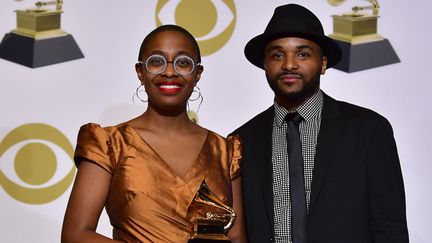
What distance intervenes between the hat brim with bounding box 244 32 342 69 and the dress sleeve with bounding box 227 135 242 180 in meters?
0.29

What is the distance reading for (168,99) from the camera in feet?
6.94

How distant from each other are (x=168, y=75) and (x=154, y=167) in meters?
0.24

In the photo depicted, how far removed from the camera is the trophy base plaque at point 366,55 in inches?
119

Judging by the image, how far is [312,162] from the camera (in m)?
2.32

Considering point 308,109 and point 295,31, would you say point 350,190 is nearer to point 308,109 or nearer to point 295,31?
point 308,109

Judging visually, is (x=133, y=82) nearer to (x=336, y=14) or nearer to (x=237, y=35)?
(x=237, y=35)

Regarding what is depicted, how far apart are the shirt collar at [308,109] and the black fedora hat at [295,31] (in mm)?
135

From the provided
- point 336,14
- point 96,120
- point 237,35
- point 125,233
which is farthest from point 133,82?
point 125,233

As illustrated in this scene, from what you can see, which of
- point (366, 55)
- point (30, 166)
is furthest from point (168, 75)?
point (366, 55)

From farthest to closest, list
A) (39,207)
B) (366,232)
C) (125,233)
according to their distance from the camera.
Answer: (39,207) → (366,232) → (125,233)

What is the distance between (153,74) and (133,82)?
857 mm

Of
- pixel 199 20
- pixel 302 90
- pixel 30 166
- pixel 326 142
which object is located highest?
pixel 199 20

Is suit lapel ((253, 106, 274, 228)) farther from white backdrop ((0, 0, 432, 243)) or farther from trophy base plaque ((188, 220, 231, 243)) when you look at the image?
white backdrop ((0, 0, 432, 243))

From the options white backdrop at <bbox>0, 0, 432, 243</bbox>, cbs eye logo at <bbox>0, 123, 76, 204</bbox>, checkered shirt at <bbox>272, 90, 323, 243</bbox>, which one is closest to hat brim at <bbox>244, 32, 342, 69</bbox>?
checkered shirt at <bbox>272, 90, 323, 243</bbox>
